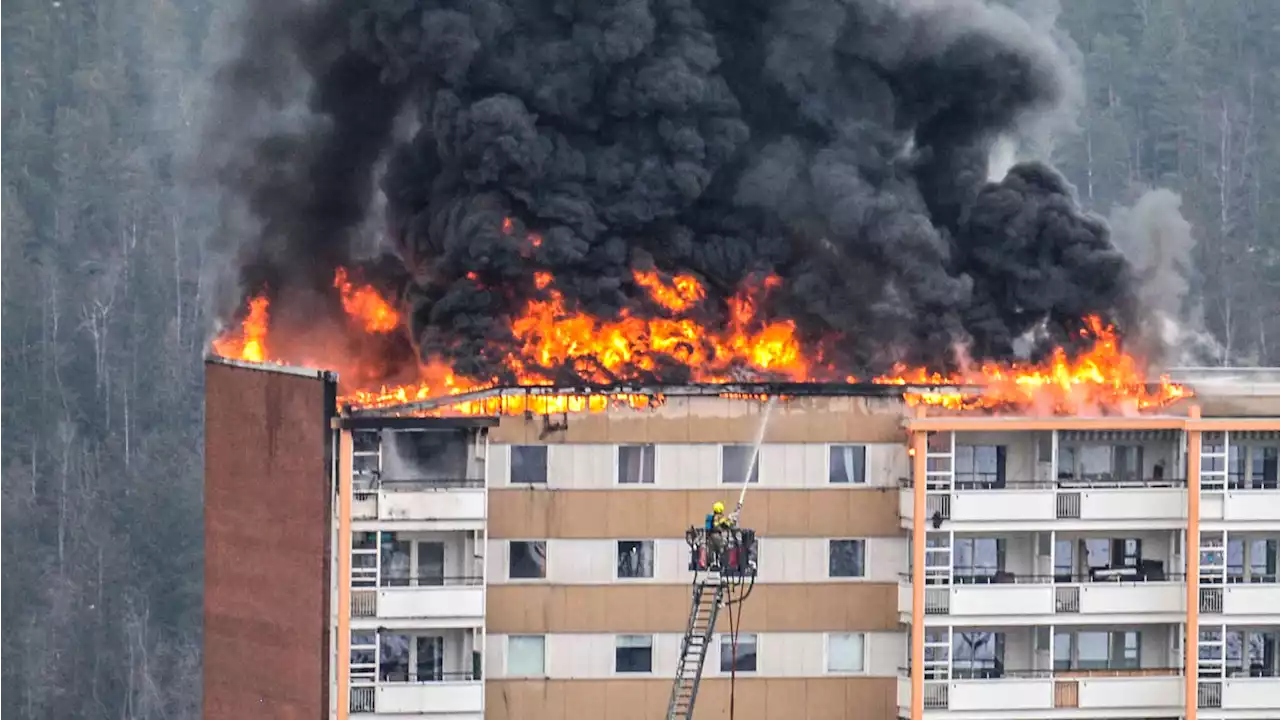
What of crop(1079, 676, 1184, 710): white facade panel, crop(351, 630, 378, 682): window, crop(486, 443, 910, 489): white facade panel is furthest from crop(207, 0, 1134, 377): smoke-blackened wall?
crop(1079, 676, 1184, 710): white facade panel

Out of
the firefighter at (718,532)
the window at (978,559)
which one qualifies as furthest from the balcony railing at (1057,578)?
the firefighter at (718,532)

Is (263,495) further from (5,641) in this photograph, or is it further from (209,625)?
(5,641)

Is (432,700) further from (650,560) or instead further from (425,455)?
(650,560)

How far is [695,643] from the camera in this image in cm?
4856

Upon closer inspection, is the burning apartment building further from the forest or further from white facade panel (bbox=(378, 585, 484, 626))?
the forest

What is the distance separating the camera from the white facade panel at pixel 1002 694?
162ft

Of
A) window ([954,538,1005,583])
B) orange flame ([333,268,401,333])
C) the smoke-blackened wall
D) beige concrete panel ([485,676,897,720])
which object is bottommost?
beige concrete panel ([485,676,897,720])

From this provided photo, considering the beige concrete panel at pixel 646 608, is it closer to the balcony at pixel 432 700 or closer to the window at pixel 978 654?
the balcony at pixel 432 700

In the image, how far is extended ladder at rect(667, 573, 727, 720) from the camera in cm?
4775

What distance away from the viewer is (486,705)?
4862cm

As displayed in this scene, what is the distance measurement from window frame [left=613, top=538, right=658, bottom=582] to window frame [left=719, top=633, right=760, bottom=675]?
5.14 ft

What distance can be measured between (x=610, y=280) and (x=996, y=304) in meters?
7.47

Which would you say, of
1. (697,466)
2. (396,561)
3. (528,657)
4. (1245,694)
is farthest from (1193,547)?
(396,561)

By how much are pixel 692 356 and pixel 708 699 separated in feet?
29.2
